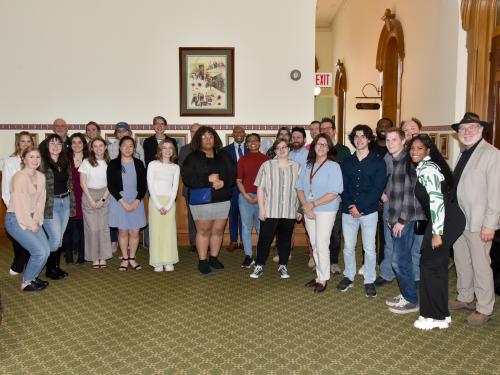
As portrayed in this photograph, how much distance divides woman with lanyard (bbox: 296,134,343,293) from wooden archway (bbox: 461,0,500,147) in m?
2.41

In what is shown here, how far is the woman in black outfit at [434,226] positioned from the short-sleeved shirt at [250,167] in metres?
2.27

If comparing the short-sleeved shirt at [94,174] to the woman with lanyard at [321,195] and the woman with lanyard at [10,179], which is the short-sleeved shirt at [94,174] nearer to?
the woman with lanyard at [10,179]

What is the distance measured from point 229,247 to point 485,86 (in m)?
3.89

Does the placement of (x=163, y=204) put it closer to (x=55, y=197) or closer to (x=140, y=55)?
(x=55, y=197)

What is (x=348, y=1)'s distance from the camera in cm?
1353

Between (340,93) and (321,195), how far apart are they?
1072cm

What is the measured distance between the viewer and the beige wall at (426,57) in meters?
6.54

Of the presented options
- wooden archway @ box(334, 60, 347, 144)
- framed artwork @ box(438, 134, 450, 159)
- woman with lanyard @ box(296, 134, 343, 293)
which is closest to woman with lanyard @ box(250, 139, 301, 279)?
woman with lanyard @ box(296, 134, 343, 293)

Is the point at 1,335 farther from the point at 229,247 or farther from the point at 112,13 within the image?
the point at 112,13

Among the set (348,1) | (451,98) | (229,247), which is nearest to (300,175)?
(229,247)

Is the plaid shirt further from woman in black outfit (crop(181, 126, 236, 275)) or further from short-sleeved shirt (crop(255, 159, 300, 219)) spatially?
woman in black outfit (crop(181, 126, 236, 275))

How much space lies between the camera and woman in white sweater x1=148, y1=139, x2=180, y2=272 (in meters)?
5.73

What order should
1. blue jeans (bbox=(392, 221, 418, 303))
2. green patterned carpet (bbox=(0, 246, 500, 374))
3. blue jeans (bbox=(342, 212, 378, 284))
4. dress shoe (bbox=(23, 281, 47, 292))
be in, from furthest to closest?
dress shoe (bbox=(23, 281, 47, 292)), blue jeans (bbox=(342, 212, 378, 284)), blue jeans (bbox=(392, 221, 418, 303)), green patterned carpet (bbox=(0, 246, 500, 374))

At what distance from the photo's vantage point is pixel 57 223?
5445 millimetres
